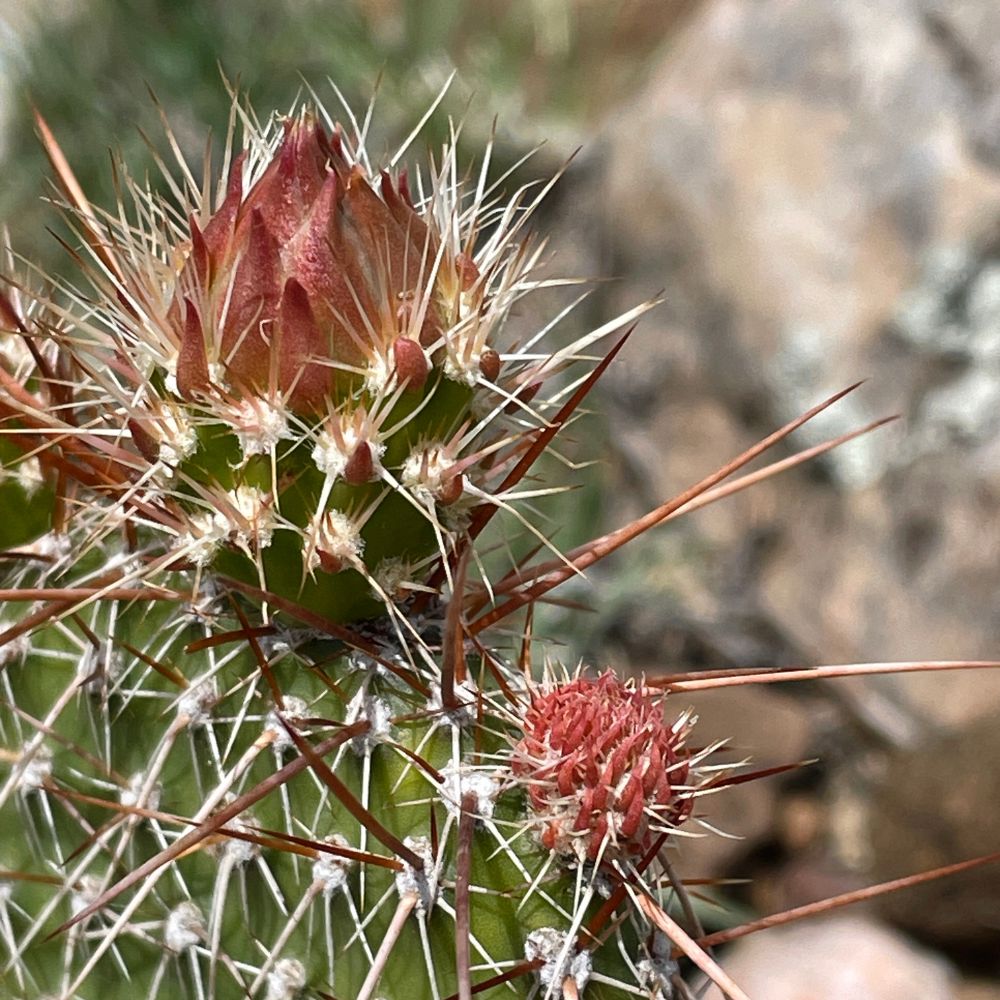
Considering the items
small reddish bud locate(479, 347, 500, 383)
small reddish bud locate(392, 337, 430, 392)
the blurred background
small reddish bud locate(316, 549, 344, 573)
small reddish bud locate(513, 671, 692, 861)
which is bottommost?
small reddish bud locate(513, 671, 692, 861)

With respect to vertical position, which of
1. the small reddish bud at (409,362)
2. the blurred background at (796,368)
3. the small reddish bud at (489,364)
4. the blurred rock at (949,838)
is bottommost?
the small reddish bud at (409,362)

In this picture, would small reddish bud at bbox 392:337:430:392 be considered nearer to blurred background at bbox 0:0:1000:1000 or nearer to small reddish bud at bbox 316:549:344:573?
small reddish bud at bbox 316:549:344:573

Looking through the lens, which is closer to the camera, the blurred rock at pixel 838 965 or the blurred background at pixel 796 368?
the blurred rock at pixel 838 965

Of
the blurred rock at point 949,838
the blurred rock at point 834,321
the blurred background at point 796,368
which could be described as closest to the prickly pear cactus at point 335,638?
the blurred background at point 796,368

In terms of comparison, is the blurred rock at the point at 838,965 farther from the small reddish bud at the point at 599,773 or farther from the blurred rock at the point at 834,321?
the small reddish bud at the point at 599,773

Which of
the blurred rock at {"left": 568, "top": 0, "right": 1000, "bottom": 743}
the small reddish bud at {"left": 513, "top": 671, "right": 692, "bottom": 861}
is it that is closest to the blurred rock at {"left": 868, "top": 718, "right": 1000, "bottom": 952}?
the blurred rock at {"left": 568, "top": 0, "right": 1000, "bottom": 743}

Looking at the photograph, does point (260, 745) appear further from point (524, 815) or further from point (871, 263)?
point (871, 263)

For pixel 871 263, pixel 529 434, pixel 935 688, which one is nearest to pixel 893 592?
pixel 935 688

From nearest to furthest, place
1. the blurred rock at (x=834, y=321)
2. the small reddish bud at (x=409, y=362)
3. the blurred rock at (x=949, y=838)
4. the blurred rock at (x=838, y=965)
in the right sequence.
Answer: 1. the small reddish bud at (x=409, y=362)
2. the blurred rock at (x=838, y=965)
3. the blurred rock at (x=949, y=838)
4. the blurred rock at (x=834, y=321)
